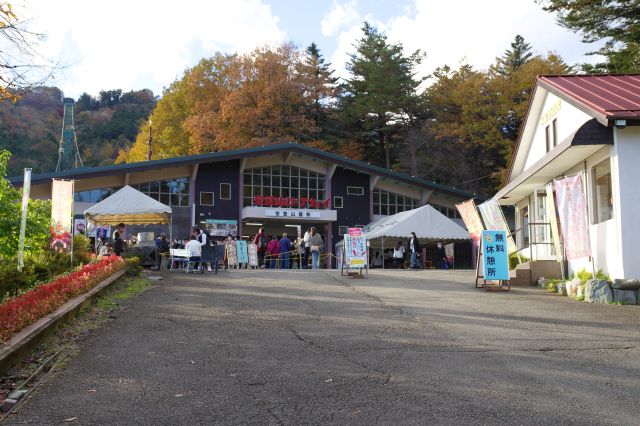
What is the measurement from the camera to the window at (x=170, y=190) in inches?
1284

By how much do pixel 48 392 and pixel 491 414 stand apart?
3.35m

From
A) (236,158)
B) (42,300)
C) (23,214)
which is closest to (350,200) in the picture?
(236,158)

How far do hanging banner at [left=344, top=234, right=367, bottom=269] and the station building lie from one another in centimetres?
1703

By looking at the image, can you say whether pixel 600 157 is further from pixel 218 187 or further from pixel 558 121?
pixel 218 187

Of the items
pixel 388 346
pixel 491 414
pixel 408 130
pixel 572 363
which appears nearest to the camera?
pixel 491 414

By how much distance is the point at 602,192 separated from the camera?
12.2 metres

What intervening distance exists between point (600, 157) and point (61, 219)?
37.4ft

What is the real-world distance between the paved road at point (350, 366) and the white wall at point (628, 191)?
1744mm

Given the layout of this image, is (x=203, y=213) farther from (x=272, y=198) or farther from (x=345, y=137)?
(x=345, y=137)

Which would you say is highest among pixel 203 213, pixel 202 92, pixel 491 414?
pixel 202 92

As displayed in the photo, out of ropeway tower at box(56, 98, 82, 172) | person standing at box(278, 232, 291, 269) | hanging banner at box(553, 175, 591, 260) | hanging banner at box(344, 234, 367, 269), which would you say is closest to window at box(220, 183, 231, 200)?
person standing at box(278, 232, 291, 269)

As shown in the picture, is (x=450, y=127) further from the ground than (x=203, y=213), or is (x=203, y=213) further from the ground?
(x=450, y=127)

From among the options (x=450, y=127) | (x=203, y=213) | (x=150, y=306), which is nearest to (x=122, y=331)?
(x=150, y=306)

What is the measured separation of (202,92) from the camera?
43156 millimetres
